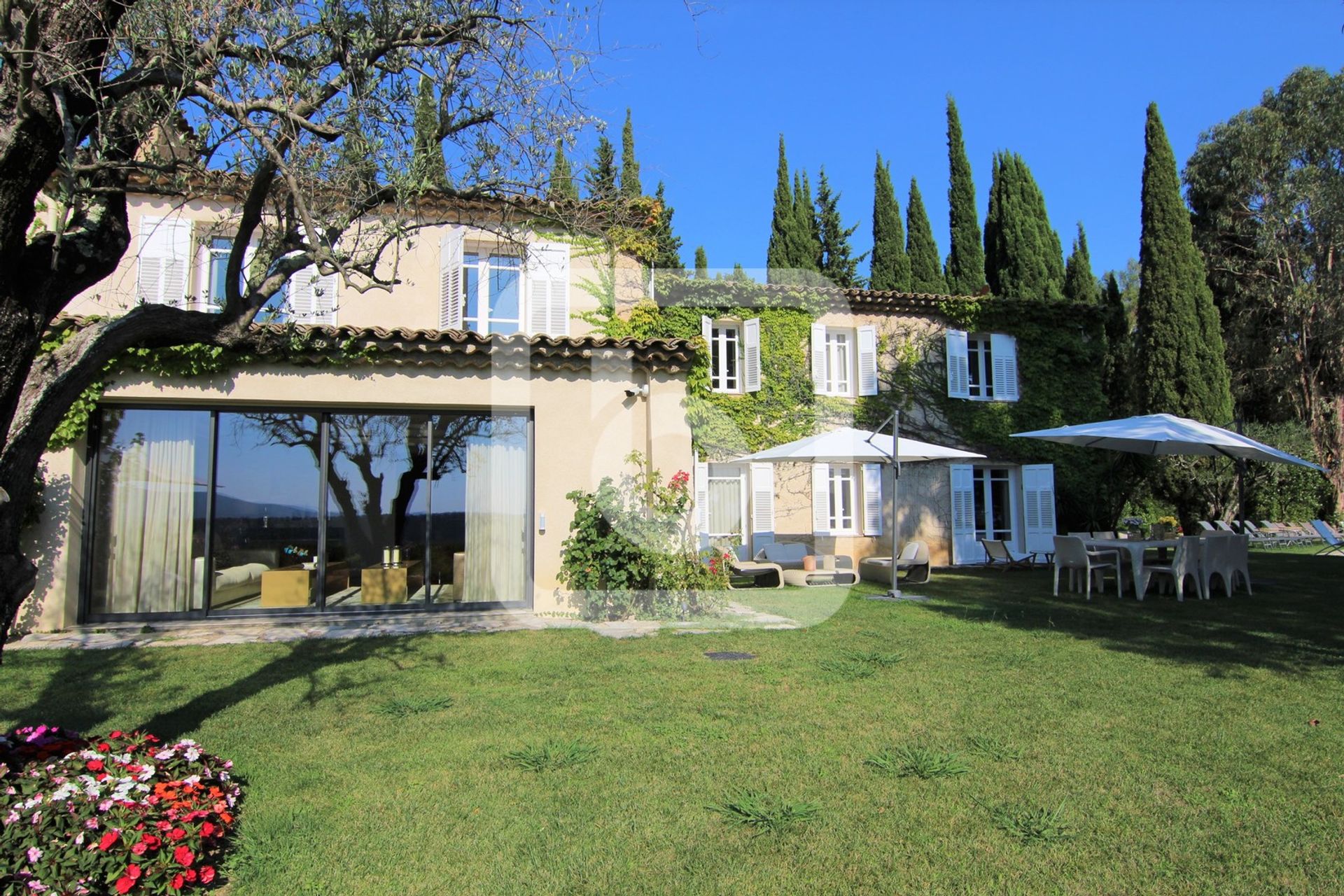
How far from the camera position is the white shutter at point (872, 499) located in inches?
633

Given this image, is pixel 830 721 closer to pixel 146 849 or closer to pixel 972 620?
pixel 146 849

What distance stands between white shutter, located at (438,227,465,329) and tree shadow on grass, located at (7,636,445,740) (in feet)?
16.1

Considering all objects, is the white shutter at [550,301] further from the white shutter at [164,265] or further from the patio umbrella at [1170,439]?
the patio umbrella at [1170,439]

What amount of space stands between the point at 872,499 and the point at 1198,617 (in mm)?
7660

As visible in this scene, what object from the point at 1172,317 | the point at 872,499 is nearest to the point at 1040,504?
the point at 872,499

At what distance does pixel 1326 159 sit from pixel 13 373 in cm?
2823

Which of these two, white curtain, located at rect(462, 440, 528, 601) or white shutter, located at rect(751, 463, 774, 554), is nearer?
white curtain, located at rect(462, 440, 528, 601)

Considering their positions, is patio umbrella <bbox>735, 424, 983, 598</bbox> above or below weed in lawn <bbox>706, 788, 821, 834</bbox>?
above

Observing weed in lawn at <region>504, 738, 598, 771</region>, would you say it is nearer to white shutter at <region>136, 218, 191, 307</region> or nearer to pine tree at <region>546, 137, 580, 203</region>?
pine tree at <region>546, 137, 580, 203</region>

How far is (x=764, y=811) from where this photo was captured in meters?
3.54

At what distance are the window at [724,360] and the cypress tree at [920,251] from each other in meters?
12.3

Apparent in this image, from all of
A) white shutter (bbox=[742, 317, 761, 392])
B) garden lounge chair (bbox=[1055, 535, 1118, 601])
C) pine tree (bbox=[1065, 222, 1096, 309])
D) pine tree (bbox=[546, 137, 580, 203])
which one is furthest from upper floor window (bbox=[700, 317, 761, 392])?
pine tree (bbox=[1065, 222, 1096, 309])

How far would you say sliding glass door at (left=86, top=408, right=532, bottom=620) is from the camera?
884cm

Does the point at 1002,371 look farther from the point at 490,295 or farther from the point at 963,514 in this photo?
the point at 490,295
